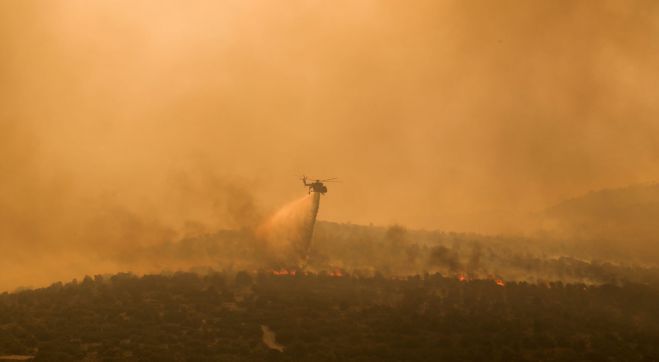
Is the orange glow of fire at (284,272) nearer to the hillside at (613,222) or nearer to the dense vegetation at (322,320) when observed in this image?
the dense vegetation at (322,320)

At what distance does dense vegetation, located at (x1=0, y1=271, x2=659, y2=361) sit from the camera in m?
64.6

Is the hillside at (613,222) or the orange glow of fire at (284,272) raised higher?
the hillside at (613,222)

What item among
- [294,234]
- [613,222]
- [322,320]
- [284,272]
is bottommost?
[322,320]

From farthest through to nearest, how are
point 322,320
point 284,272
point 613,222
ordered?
1. point 613,222
2. point 284,272
3. point 322,320

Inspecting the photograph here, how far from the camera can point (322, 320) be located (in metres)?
72.8

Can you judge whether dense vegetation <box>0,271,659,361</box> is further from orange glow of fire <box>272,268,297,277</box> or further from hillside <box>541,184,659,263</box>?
hillside <box>541,184,659,263</box>

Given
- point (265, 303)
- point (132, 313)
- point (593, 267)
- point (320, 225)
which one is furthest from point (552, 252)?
point (132, 313)

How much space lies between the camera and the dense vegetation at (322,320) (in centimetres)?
6456

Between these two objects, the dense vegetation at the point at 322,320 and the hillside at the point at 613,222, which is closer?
the dense vegetation at the point at 322,320

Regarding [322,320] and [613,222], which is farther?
[613,222]

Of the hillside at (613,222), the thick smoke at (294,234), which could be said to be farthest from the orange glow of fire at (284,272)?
the hillside at (613,222)

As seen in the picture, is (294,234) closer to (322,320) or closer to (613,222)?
(322,320)

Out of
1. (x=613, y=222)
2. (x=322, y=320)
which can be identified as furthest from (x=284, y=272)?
(x=613, y=222)

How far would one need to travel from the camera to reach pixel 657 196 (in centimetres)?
14800
